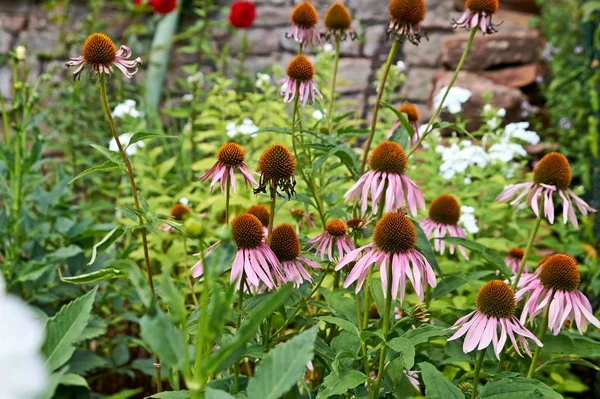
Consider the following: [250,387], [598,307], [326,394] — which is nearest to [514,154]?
[598,307]

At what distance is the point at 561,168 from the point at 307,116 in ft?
5.81

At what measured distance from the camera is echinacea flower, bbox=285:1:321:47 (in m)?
1.53

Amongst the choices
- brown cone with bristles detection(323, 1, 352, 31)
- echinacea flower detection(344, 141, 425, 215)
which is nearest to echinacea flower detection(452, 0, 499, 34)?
brown cone with bristles detection(323, 1, 352, 31)

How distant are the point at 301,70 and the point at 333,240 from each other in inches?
14.7

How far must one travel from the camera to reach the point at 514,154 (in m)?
2.44

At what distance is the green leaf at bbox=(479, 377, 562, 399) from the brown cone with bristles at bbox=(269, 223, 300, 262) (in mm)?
339

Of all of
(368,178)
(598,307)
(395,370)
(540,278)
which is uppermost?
(368,178)

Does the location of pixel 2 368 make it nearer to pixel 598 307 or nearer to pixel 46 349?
pixel 46 349

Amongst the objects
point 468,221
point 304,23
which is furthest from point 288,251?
point 468,221

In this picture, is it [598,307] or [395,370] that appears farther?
[598,307]

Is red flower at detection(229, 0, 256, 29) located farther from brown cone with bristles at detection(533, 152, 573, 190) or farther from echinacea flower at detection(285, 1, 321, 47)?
brown cone with bristles at detection(533, 152, 573, 190)

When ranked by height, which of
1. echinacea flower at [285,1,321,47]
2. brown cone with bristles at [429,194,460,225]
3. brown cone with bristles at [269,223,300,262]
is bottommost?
brown cone with bristles at [429,194,460,225]

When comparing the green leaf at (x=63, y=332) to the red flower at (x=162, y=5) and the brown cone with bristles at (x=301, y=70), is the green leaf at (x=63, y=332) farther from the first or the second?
the red flower at (x=162, y=5)

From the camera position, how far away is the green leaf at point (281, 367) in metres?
0.56
